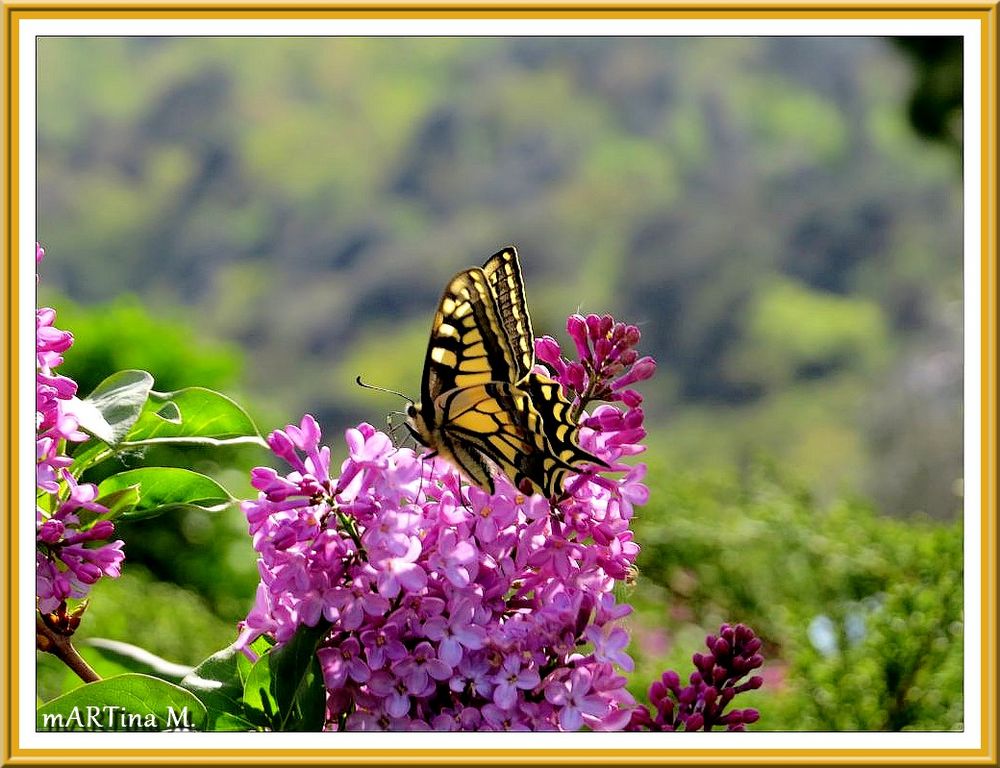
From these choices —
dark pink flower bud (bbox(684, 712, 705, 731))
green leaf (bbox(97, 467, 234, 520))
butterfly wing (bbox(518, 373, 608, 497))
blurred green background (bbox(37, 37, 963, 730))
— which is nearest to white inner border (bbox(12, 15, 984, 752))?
dark pink flower bud (bbox(684, 712, 705, 731))

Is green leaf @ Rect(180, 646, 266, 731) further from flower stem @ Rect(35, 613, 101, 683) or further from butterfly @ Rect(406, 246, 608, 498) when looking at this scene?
butterfly @ Rect(406, 246, 608, 498)

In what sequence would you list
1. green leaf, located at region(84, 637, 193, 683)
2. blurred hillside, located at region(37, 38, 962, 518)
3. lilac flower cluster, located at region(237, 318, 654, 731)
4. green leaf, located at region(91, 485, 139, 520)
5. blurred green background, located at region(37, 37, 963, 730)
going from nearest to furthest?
lilac flower cluster, located at region(237, 318, 654, 731), green leaf, located at region(91, 485, 139, 520), green leaf, located at region(84, 637, 193, 683), blurred green background, located at region(37, 37, 963, 730), blurred hillside, located at region(37, 38, 962, 518)

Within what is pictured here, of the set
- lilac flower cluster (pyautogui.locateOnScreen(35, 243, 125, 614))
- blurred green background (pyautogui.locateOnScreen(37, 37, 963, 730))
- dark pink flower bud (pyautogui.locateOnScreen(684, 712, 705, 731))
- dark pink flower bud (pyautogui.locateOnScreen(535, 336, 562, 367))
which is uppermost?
blurred green background (pyautogui.locateOnScreen(37, 37, 963, 730))

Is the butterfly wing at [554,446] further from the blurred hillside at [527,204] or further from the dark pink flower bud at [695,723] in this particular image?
the blurred hillside at [527,204]

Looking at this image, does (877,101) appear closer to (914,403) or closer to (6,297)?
(914,403)

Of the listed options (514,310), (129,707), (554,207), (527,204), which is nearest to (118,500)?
(129,707)

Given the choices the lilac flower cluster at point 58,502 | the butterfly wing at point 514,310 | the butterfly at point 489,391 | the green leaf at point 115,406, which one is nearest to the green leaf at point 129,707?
the lilac flower cluster at point 58,502
